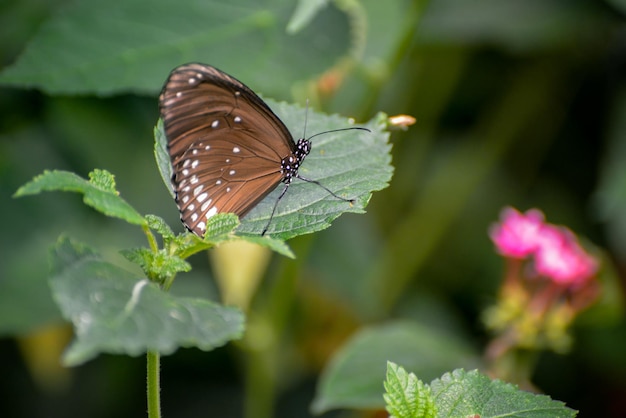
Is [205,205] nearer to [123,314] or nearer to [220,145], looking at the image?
[220,145]

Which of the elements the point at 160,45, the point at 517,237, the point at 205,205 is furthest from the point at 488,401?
the point at 160,45

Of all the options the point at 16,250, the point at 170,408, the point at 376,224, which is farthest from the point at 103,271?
the point at 376,224

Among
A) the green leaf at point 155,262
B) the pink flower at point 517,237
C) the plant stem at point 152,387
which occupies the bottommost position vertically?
the plant stem at point 152,387

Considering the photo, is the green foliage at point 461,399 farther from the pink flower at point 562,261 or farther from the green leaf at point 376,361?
the pink flower at point 562,261

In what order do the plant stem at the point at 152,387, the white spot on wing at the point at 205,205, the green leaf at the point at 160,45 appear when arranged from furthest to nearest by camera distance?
the green leaf at the point at 160,45 → the white spot on wing at the point at 205,205 → the plant stem at the point at 152,387

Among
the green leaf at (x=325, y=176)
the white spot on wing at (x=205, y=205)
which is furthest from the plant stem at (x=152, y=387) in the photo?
the white spot on wing at (x=205, y=205)
